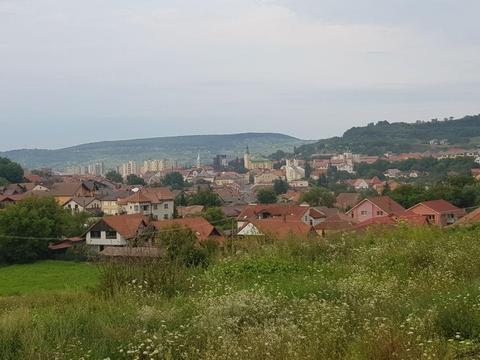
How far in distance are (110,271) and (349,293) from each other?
11.6ft

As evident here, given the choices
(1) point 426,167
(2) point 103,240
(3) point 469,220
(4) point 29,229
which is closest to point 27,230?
(4) point 29,229

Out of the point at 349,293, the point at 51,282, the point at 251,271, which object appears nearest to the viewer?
the point at 349,293

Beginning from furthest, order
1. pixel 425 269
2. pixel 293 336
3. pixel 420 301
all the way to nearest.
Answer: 1. pixel 425 269
2. pixel 420 301
3. pixel 293 336

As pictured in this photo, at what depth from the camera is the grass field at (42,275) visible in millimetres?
26109

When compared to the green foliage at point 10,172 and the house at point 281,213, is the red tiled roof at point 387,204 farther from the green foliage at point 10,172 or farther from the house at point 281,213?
the green foliage at point 10,172

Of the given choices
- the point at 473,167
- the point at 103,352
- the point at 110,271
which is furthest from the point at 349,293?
the point at 473,167

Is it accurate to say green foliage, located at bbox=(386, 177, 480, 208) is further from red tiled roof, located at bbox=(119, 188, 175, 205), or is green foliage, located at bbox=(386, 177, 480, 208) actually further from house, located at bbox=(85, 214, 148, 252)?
red tiled roof, located at bbox=(119, 188, 175, 205)

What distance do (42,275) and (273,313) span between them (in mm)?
27619

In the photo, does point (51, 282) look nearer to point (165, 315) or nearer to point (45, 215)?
point (45, 215)

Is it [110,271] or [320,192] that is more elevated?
[110,271]

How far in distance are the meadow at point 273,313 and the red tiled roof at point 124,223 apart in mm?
32034

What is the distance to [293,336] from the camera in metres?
4.60

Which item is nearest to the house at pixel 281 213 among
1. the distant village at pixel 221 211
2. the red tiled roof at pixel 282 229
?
the distant village at pixel 221 211

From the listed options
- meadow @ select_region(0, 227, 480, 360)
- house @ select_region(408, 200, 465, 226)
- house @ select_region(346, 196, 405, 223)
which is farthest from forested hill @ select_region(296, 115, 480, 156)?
meadow @ select_region(0, 227, 480, 360)
